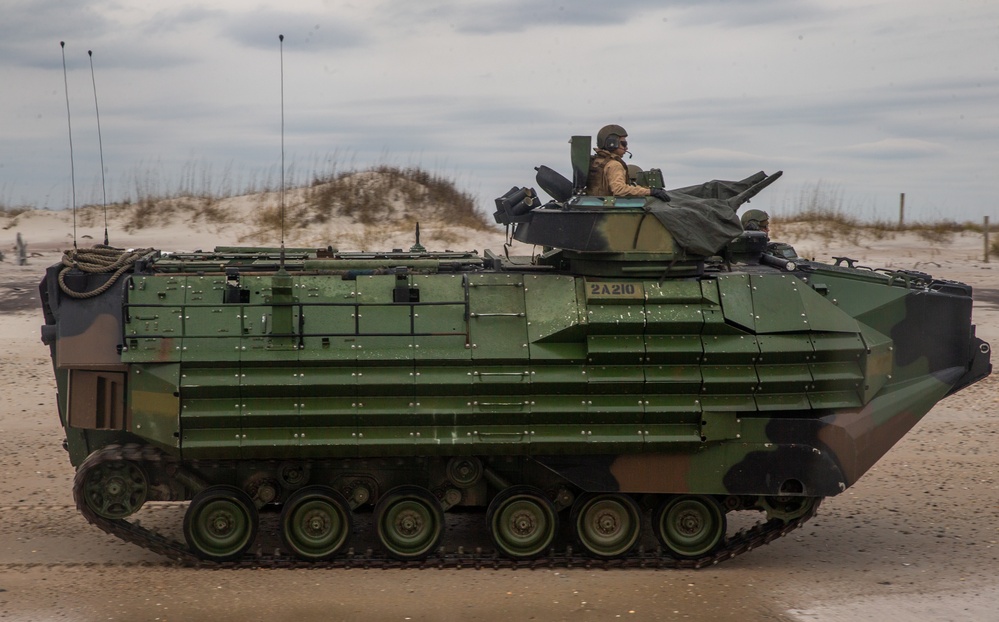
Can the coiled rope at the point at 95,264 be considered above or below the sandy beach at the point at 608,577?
above

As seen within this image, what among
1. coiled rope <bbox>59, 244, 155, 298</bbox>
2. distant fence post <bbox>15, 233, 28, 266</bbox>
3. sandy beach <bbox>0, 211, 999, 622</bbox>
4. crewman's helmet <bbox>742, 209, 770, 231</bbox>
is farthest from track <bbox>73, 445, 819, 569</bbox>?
distant fence post <bbox>15, 233, 28, 266</bbox>

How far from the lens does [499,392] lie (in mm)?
10555

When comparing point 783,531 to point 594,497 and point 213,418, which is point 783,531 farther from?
point 213,418

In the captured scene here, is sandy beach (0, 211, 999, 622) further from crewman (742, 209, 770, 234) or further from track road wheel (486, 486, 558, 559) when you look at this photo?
crewman (742, 209, 770, 234)

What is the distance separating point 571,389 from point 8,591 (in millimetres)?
4949

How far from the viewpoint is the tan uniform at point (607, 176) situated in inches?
463

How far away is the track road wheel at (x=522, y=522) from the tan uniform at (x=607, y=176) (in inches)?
117

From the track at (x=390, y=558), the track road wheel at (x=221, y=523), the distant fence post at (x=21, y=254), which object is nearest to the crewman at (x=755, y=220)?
Answer: the track at (x=390, y=558)

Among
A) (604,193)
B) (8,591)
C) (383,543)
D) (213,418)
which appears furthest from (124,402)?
(604,193)

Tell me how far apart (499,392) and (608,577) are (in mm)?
1870

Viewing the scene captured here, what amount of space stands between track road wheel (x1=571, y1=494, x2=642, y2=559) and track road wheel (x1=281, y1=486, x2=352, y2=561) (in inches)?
82.4

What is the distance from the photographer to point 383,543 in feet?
35.7

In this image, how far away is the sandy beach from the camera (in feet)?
Answer: 31.6

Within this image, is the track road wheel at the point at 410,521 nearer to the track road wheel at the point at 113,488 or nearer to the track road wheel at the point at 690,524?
the track road wheel at the point at 690,524
